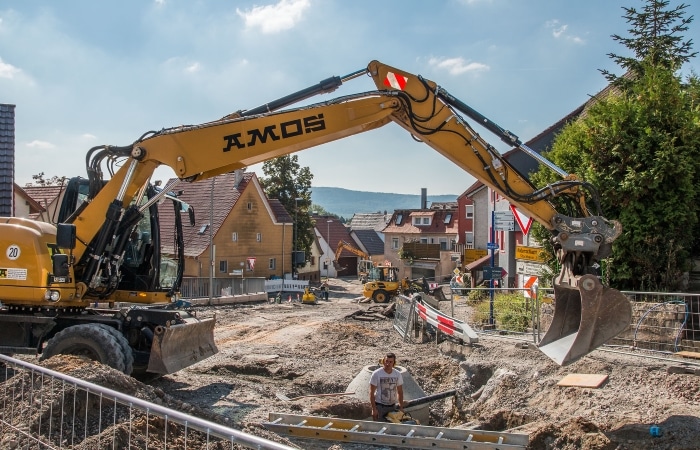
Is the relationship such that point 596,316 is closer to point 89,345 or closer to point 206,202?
point 89,345

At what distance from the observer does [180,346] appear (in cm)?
987

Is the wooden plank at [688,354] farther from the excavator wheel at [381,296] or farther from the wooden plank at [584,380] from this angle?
the excavator wheel at [381,296]

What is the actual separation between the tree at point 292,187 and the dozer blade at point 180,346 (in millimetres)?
40660

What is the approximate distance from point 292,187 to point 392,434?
45.7 meters

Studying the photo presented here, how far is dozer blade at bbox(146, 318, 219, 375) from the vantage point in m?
9.32

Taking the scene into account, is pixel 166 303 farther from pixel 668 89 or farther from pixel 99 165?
pixel 668 89

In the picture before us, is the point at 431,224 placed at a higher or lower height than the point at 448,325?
higher

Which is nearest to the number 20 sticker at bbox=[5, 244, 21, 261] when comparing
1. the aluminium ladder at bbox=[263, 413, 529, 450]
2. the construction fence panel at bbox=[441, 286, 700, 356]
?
the aluminium ladder at bbox=[263, 413, 529, 450]

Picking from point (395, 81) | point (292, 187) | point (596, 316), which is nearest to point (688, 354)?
point (596, 316)

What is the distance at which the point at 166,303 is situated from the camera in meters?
11.1

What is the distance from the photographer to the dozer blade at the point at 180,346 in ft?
30.6

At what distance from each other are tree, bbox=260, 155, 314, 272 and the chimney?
35.6 meters

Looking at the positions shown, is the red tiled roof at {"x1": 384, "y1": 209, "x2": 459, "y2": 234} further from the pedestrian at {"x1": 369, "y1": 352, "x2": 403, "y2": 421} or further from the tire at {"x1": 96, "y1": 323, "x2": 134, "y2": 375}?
the tire at {"x1": 96, "y1": 323, "x2": 134, "y2": 375}

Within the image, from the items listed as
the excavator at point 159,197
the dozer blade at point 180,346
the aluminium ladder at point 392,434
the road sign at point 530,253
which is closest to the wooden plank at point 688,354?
the excavator at point 159,197
